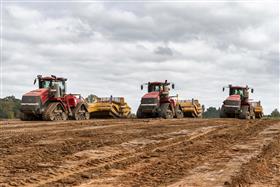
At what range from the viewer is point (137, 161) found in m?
9.83

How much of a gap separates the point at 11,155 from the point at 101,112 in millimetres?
23938

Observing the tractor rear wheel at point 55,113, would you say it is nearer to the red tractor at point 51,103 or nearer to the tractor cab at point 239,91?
the red tractor at point 51,103

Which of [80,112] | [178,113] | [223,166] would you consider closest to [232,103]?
[178,113]

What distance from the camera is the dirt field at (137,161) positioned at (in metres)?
7.64

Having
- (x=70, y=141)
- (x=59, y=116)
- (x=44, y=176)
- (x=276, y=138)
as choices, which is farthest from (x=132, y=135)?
(x=59, y=116)

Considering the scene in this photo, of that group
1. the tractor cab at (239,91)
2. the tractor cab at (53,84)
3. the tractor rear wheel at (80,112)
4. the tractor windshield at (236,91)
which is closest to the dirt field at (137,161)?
the tractor cab at (53,84)

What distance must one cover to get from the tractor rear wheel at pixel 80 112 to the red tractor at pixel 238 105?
12.1m

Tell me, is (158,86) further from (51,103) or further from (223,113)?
(51,103)

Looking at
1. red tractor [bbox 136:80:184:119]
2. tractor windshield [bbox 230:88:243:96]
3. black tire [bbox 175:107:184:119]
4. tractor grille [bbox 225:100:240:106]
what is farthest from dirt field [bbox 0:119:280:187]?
tractor windshield [bbox 230:88:243:96]

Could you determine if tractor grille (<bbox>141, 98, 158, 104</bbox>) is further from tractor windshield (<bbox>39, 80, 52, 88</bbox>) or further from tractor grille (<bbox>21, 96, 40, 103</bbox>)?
tractor grille (<bbox>21, 96, 40, 103</bbox>)

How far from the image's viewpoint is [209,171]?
851cm

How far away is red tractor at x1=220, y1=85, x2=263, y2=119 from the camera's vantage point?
3616 cm

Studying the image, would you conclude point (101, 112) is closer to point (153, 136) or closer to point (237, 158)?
point (153, 136)

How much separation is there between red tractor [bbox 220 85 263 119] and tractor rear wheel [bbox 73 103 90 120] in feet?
39.7
